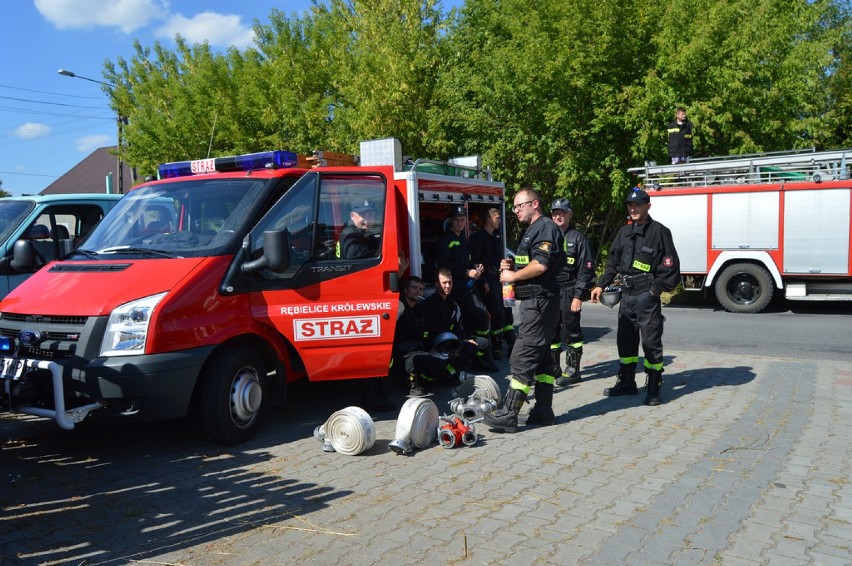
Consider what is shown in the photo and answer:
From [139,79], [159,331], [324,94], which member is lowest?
[159,331]

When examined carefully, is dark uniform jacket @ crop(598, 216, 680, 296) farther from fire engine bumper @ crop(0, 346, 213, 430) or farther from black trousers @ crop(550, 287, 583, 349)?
fire engine bumper @ crop(0, 346, 213, 430)

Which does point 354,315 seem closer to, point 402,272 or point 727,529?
point 402,272

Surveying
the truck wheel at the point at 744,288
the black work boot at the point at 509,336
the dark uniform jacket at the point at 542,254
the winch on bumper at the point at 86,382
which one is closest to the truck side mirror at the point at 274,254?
the winch on bumper at the point at 86,382

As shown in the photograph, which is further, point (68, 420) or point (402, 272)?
point (402, 272)

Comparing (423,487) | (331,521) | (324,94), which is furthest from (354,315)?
(324,94)

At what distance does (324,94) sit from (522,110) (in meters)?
8.76

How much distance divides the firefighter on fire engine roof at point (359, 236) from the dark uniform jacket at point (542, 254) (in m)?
1.29

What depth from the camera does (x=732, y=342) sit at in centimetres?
1006

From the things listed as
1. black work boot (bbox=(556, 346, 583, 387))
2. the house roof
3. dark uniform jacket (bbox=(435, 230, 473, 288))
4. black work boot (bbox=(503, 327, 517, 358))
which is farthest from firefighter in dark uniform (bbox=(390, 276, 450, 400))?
the house roof

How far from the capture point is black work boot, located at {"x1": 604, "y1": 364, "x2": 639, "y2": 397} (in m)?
6.99

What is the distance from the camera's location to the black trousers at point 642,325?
6.53 metres

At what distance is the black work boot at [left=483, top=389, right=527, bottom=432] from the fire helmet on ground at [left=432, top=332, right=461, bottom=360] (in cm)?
114

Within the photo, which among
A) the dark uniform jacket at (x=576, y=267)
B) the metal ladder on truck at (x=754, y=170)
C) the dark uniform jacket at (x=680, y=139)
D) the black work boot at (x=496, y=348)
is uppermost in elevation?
the dark uniform jacket at (x=680, y=139)

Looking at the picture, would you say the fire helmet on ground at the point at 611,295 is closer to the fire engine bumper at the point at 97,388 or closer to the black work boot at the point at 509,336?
the black work boot at the point at 509,336
